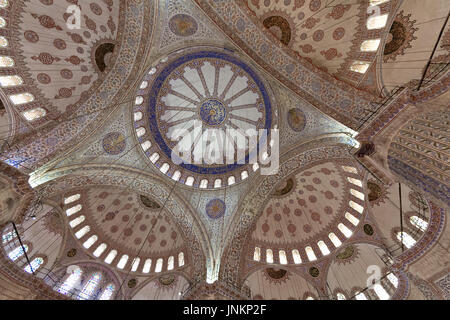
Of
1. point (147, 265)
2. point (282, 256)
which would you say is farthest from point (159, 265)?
point (282, 256)

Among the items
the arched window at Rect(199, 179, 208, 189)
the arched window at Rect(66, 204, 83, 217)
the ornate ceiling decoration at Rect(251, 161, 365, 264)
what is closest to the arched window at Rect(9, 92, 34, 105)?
the arched window at Rect(66, 204, 83, 217)

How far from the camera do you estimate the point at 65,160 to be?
846 centimetres

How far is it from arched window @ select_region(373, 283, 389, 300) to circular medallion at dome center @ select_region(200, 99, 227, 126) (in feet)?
40.7

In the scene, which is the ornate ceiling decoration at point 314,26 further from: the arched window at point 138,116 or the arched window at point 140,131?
the arched window at point 140,131

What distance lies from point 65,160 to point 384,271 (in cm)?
1590

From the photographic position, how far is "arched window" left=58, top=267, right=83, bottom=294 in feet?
34.7

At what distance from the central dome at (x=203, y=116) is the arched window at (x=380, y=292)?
28.9 ft

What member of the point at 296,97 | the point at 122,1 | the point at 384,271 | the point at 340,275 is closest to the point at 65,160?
the point at 122,1

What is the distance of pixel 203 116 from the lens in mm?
12945

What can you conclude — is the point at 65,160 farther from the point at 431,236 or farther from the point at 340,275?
the point at 340,275

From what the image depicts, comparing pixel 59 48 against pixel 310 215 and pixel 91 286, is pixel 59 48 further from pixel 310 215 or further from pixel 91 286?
pixel 310 215

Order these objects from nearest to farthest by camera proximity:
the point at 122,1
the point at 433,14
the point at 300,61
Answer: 1. the point at 433,14
2. the point at 122,1
3. the point at 300,61

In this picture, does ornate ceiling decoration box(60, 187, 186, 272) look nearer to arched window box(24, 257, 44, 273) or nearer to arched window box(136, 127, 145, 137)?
arched window box(24, 257, 44, 273)

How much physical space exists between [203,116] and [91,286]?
→ 1200cm
